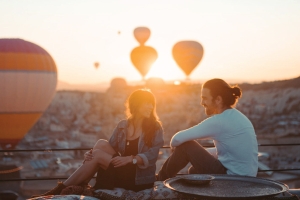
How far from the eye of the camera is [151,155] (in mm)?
3654

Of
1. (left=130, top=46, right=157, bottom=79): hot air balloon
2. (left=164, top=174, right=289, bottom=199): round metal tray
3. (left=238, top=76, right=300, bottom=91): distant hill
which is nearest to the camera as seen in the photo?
(left=164, top=174, right=289, bottom=199): round metal tray

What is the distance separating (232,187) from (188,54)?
26.2 m

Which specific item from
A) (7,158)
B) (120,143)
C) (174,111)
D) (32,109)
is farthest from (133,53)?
(120,143)

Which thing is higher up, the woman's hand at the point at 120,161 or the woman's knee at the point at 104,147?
the woman's knee at the point at 104,147

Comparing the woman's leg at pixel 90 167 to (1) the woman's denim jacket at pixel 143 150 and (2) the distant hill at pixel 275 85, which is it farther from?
(2) the distant hill at pixel 275 85

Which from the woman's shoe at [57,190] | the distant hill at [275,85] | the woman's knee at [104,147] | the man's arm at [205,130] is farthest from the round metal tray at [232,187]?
the distant hill at [275,85]

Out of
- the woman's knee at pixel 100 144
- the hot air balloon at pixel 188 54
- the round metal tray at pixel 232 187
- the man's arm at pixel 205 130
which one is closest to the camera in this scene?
the round metal tray at pixel 232 187

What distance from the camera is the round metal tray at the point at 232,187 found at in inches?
98.7

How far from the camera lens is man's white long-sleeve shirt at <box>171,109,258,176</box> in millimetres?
3369

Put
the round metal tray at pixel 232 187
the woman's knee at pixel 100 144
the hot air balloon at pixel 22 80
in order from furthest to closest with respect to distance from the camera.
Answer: the hot air balloon at pixel 22 80 < the woman's knee at pixel 100 144 < the round metal tray at pixel 232 187

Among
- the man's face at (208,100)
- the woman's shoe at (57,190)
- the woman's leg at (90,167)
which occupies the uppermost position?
the man's face at (208,100)

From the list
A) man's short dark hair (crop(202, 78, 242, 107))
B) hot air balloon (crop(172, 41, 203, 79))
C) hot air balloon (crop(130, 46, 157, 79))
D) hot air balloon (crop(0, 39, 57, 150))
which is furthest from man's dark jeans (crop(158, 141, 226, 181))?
hot air balloon (crop(130, 46, 157, 79))

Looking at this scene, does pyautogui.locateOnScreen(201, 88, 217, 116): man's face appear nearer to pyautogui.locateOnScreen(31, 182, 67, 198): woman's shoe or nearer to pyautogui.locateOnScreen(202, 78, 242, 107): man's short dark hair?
pyautogui.locateOnScreen(202, 78, 242, 107): man's short dark hair

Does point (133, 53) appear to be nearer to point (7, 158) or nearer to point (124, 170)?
point (7, 158)
